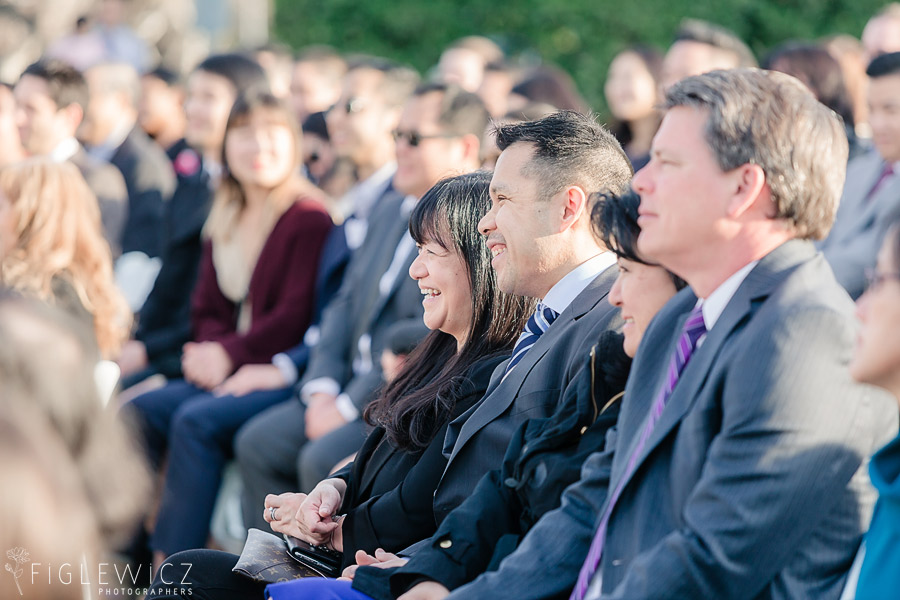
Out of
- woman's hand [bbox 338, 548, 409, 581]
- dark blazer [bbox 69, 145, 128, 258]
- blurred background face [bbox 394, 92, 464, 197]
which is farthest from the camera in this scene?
dark blazer [bbox 69, 145, 128, 258]

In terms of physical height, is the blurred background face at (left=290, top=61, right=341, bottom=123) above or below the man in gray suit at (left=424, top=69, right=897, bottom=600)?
below

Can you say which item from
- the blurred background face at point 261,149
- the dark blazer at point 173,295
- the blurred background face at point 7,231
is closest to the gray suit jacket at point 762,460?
the blurred background face at point 7,231

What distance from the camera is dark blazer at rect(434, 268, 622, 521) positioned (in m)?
2.95

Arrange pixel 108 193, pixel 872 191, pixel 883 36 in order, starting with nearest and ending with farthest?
pixel 872 191 → pixel 108 193 → pixel 883 36

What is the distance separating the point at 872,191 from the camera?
5.41m

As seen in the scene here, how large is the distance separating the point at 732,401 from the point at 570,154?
1.34m

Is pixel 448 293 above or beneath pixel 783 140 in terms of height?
beneath

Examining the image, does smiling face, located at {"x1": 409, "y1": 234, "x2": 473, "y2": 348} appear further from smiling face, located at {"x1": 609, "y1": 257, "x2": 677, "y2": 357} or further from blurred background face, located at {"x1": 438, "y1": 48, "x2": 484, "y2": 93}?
blurred background face, located at {"x1": 438, "y1": 48, "x2": 484, "y2": 93}

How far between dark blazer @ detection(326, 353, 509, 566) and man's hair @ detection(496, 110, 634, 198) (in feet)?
1.85

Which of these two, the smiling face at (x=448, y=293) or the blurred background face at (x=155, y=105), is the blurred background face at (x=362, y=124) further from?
the smiling face at (x=448, y=293)

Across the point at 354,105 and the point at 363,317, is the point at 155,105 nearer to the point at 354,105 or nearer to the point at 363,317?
the point at 354,105

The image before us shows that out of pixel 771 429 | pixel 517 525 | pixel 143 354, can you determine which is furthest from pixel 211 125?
pixel 771 429

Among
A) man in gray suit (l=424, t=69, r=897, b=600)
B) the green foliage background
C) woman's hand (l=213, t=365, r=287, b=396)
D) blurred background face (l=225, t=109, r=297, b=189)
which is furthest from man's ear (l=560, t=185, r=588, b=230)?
the green foliage background

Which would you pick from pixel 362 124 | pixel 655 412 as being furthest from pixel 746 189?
pixel 362 124
